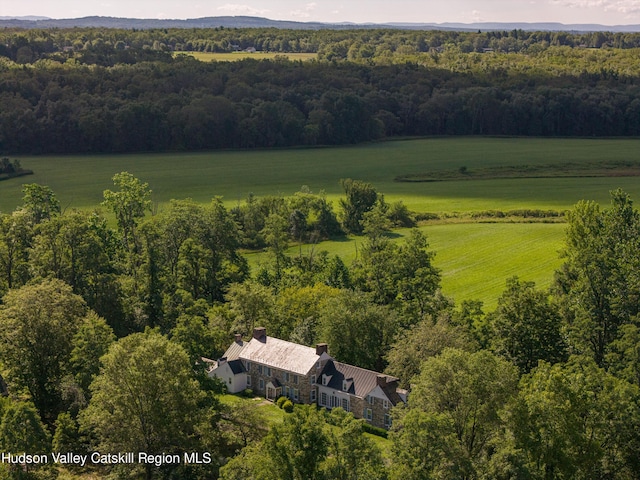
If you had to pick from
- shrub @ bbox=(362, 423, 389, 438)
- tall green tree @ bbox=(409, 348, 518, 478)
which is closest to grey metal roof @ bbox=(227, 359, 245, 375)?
shrub @ bbox=(362, 423, 389, 438)

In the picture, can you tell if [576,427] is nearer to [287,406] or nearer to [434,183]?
[287,406]

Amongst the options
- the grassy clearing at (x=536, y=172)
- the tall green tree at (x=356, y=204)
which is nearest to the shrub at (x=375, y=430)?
the tall green tree at (x=356, y=204)

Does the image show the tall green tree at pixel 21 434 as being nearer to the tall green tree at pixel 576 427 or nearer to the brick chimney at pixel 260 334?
the brick chimney at pixel 260 334

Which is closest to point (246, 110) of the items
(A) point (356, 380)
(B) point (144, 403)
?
(A) point (356, 380)

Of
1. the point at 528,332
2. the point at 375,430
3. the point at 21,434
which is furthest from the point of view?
the point at 528,332

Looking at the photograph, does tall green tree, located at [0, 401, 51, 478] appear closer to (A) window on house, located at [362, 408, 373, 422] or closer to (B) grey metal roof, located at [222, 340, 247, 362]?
(B) grey metal roof, located at [222, 340, 247, 362]

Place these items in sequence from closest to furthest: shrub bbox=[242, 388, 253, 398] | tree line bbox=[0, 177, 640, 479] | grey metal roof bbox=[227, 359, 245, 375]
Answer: tree line bbox=[0, 177, 640, 479], shrub bbox=[242, 388, 253, 398], grey metal roof bbox=[227, 359, 245, 375]
